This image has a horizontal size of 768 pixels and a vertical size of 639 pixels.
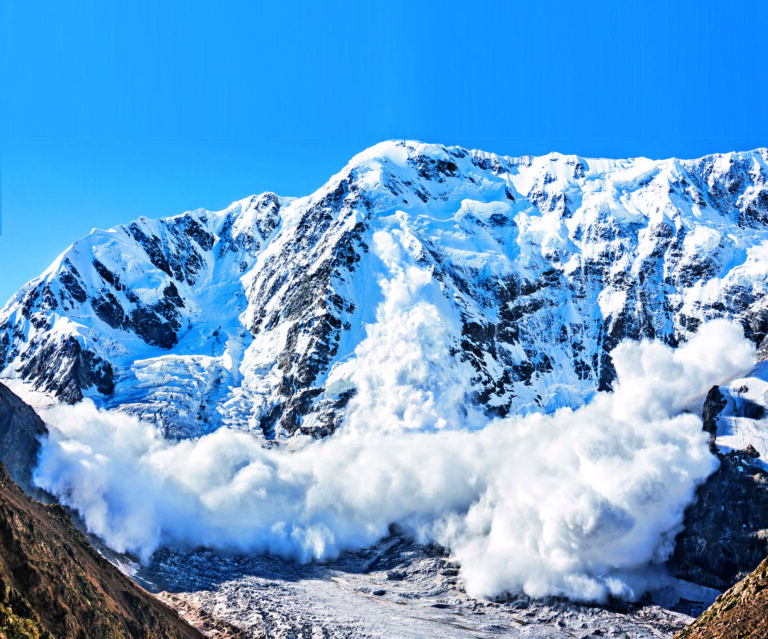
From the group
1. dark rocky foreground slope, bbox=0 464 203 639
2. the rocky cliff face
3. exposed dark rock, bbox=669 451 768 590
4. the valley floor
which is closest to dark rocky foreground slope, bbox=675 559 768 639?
dark rocky foreground slope, bbox=0 464 203 639

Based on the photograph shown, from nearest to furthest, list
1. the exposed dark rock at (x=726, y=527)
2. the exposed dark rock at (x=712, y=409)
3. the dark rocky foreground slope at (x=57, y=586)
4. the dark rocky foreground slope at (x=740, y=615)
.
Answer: the dark rocky foreground slope at (x=740, y=615), the dark rocky foreground slope at (x=57, y=586), the exposed dark rock at (x=726, y=527), the exposed dark rock at (x=712, y=409)

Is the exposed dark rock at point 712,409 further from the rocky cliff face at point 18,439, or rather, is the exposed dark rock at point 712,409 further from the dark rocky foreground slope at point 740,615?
the rocky cliff face at point 18,439

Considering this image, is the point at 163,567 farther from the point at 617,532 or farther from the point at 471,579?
the point at 617,532

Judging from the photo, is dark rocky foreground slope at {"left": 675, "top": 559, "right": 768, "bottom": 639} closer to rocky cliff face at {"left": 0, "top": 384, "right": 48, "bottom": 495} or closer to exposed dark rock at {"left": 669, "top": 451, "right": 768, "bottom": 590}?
exposed dark rock at {"left": 669, "top": 451, "right": 768, "bottom": 590}

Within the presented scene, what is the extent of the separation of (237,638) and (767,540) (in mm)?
123313

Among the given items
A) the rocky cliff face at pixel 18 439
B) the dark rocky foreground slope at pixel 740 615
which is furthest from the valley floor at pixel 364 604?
the dark rocky foreground slope at pixel 740 615

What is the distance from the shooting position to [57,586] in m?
59.6

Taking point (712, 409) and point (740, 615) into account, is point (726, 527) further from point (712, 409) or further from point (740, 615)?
point (740, 615)

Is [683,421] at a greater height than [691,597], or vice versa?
[683,421]

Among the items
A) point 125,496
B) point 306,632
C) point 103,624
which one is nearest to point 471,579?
point 306,632

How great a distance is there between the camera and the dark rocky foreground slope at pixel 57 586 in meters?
48.9

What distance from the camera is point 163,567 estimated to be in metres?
166

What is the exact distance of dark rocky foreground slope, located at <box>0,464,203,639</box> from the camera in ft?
160

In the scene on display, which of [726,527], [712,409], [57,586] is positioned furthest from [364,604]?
[712,409]
